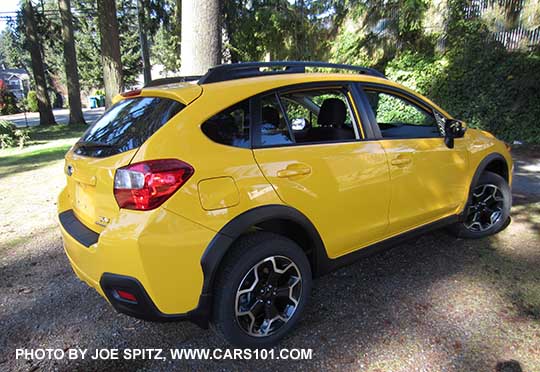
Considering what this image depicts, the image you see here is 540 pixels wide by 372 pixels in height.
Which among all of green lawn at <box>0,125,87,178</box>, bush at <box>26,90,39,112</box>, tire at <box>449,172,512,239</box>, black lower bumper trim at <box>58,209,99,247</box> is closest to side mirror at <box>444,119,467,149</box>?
tire at <box>449,172,512,239</box>

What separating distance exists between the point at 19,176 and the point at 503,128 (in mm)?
11039

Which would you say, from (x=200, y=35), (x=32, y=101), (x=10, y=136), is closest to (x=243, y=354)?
(x=200, y=35)

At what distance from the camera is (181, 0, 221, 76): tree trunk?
17.4 feet

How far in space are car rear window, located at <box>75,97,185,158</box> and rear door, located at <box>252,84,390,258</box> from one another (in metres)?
0.56

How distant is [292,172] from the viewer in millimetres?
2371

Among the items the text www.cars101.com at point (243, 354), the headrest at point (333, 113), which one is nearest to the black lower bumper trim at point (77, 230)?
the text www.cars101.com at point (243, 354)

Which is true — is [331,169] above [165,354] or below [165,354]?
above

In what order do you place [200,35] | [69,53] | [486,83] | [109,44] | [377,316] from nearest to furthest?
[377,316], [200,35], [486,83], [109,44], [69,53]

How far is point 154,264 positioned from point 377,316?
5.48ft

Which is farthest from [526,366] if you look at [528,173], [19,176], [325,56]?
[325,56]

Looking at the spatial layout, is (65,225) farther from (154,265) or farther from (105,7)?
(105,7)

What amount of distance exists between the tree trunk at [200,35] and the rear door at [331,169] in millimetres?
2873

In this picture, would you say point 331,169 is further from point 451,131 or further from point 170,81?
point 451,131

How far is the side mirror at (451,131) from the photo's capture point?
3.38 metres
